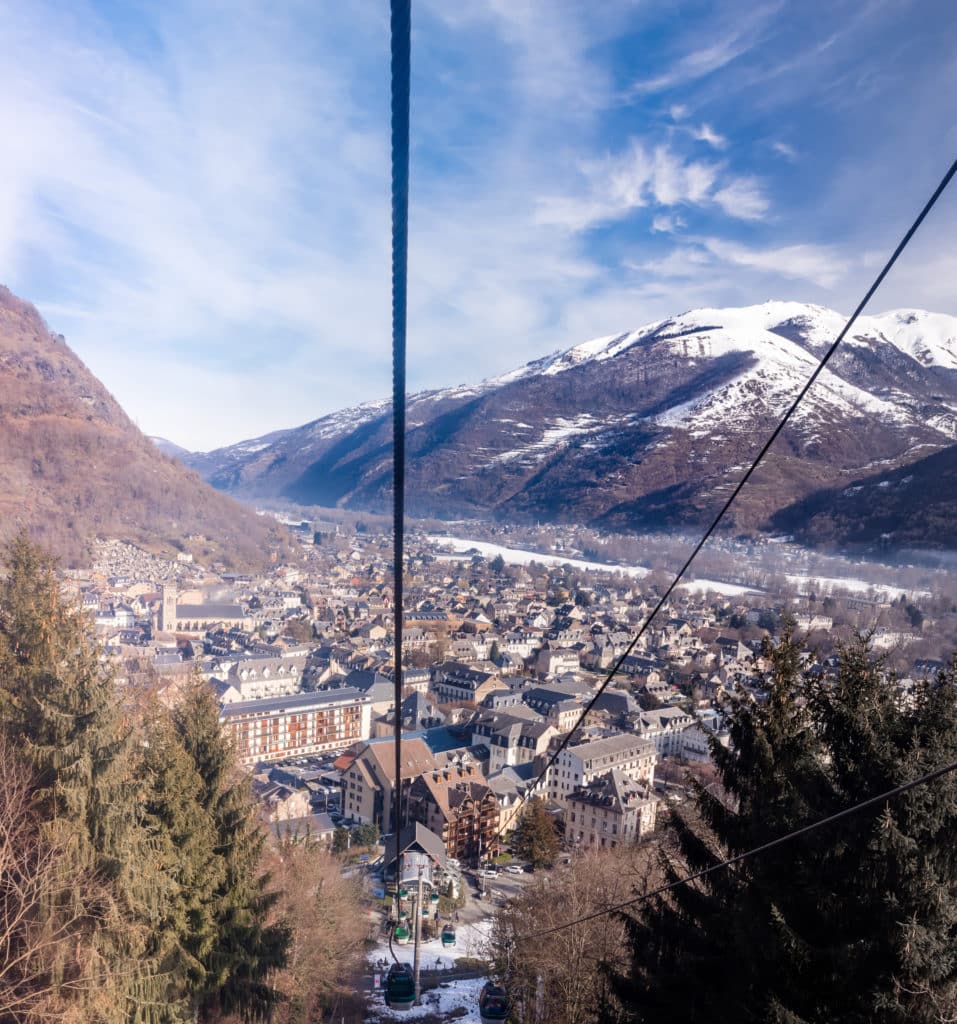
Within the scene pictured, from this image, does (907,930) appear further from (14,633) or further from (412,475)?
(412,475)

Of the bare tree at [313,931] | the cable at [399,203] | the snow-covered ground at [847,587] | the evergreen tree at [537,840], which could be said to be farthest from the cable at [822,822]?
the snow-covered ground at [847,587]

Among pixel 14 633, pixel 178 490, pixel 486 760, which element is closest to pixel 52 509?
pixel 178 490

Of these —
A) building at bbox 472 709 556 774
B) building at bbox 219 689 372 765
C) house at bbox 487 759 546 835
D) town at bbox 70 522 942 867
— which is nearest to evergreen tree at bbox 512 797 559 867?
town at bbox 70 522 942 867

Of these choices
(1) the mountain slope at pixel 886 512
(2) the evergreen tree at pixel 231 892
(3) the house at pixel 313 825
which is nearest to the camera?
(2) the evergreen tree at pixel 231 892

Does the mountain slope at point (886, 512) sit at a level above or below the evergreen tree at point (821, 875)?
above

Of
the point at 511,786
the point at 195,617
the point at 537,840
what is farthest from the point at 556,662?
the point at 195,617

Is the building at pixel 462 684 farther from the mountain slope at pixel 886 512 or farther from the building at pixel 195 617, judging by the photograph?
the mountain slope at pixel 886 512

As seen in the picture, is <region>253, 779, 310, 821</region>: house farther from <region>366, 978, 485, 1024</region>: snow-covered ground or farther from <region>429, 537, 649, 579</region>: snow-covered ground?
<region>429, 537, 649, 579</region>: snow-covered ground
